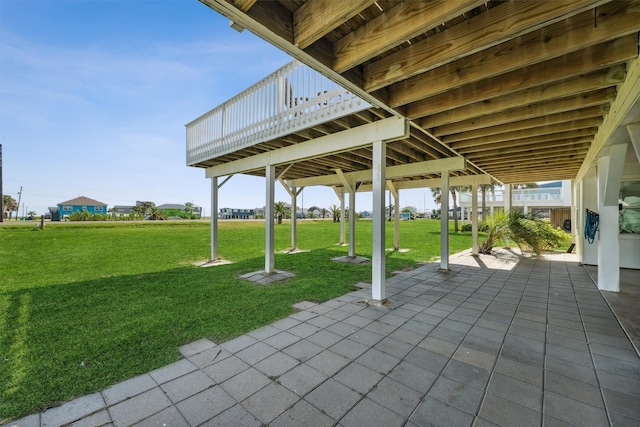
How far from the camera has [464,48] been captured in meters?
2.08

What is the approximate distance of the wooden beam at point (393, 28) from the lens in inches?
67.3

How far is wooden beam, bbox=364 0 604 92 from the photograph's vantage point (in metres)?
1.69

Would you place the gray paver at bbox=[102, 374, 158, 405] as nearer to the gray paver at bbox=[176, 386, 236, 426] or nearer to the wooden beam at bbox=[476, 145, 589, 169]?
the gray paver at bbox=[176, 386, 236, 426]

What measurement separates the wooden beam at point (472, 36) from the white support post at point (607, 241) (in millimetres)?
4354

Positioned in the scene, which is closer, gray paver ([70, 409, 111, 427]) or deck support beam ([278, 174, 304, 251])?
gray paver ([70, 409, 111, 427])

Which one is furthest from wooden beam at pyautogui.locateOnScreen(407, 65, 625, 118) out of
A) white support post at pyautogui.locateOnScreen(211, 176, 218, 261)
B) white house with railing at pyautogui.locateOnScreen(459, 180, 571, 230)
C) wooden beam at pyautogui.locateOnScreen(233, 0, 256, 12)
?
white house with railing at pyautogui.locateOnScreen(459, 180, 571, 230)

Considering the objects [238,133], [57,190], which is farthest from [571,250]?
[57,190]

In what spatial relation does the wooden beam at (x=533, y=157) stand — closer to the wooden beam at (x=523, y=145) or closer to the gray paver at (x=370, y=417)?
the wooden beam at (x=523, y=145)

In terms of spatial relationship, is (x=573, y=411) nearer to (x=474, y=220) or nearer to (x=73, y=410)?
(x=73, y=410)

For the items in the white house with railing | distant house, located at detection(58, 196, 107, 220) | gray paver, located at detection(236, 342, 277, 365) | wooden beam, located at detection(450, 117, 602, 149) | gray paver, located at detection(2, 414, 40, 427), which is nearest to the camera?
gray paver, located at detection(2, 414, 40, 427)

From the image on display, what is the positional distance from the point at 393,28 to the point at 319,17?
574mm

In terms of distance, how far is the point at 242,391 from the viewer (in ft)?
6.39

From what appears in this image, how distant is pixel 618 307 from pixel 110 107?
46.6 ft

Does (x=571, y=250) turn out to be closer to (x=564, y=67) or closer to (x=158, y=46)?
(x=564, y=67)
